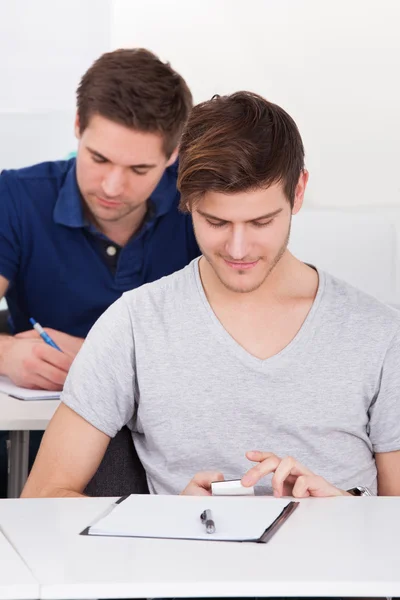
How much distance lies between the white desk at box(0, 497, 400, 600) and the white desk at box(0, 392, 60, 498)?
666 millimetres

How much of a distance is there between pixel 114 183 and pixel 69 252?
24cm

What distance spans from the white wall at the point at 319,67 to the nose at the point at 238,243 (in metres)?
1.92

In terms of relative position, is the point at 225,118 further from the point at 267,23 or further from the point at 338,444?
the point at 267,23

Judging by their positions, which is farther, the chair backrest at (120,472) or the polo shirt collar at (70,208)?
the polo shirt collar at (70,208)

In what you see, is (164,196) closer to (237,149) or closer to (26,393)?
(26,393)

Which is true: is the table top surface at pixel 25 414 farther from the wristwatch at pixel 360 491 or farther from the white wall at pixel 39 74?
the white wall at pixel 39 74

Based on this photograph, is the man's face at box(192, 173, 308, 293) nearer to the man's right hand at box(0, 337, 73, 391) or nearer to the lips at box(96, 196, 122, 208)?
the man's right hand at box(0, 337, 73, 391)

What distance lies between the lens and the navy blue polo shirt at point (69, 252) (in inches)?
102

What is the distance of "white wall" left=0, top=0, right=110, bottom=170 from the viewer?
13.1ft

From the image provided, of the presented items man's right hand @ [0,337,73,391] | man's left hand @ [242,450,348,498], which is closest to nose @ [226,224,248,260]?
man's left hand @ [242,450,348,498]

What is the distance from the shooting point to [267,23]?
365 centimetres

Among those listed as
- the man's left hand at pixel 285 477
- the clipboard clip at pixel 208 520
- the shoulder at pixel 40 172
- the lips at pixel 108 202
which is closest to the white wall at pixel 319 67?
the shoulder at pixel 40 172

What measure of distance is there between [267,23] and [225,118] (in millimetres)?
2087

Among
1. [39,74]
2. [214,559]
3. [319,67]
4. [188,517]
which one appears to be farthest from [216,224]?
[39,74]
